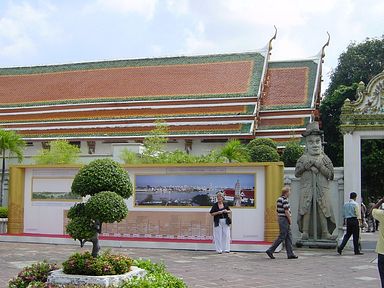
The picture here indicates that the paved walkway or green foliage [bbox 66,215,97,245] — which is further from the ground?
green foliage [bbox 66,215,97,245]

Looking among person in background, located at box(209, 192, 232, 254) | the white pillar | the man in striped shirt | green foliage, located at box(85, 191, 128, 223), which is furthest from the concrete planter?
the white pillar

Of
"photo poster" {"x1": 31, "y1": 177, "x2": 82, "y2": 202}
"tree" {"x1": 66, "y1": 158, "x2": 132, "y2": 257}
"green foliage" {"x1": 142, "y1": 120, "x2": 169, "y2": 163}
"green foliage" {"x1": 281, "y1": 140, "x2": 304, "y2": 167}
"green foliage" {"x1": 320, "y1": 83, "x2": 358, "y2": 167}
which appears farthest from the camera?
"green foliage" {"x1": 320, "y1": 83, "x2": 358, "y2": 167}

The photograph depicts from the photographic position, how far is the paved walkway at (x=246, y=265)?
28.8 ft

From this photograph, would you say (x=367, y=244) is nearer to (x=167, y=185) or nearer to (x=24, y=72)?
(x=167, y=185)

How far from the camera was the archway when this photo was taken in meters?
15.7

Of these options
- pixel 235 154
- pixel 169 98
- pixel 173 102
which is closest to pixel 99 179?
pixel 235 154

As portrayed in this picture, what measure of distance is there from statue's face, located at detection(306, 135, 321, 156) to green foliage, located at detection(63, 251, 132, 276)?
831cm

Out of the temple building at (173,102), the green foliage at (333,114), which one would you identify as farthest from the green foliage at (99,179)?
the green foliage at (333,114)

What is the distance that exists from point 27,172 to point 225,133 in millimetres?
14216

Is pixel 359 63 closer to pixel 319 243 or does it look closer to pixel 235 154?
pixel 235 154

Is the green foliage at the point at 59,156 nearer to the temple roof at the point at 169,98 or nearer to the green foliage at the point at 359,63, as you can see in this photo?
the temple roof at the point at 169,98

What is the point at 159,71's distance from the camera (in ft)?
110

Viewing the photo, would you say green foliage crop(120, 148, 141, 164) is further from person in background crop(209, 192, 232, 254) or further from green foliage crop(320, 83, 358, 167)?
green foliage crop(320, 83, 358, 167)

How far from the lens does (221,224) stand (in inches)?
504
